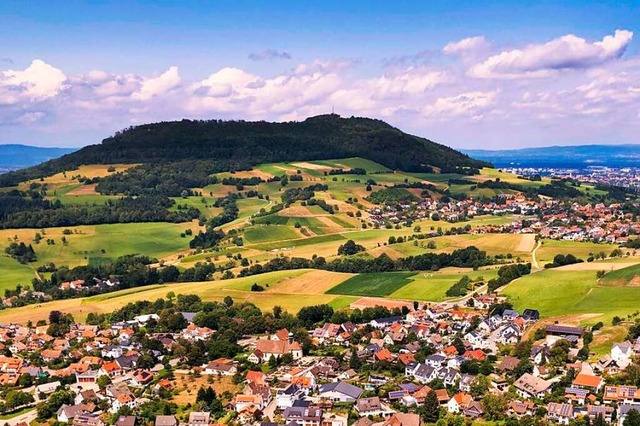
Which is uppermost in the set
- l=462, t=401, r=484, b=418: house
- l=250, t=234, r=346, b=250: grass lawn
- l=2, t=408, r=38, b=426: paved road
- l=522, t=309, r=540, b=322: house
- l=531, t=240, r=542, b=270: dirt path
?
l=250, t=234, r=346, b=250: grass lawn

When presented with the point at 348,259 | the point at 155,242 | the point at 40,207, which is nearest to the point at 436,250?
the point at 348,259

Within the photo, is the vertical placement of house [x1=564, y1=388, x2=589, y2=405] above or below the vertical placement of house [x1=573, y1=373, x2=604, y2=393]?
below

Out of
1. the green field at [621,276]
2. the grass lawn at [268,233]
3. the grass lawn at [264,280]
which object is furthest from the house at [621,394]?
the grass lawn at [268,233]

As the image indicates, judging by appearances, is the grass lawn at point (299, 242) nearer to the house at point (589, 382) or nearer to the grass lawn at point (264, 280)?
the grass lawn at point (264, 280)

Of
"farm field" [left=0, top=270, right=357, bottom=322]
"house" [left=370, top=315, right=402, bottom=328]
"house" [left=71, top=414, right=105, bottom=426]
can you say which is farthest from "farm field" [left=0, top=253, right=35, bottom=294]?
"house" [left=370, top=315, right=402, bottom=328]

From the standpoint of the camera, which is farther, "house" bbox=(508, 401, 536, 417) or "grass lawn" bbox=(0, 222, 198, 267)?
"grass lawn" bbox=(0, 222, 198, 267)

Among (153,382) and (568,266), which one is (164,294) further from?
(568,266)

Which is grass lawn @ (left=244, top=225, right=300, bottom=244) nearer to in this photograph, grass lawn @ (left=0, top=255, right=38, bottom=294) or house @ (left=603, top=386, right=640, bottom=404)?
grass lawn @ (left=0, top=255, right=38, bottom=294)
